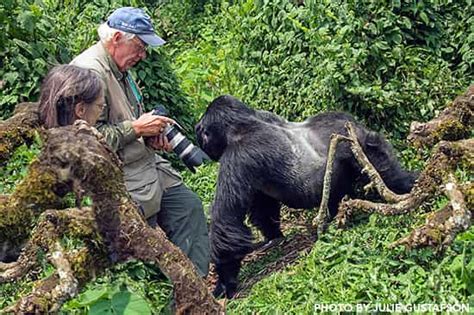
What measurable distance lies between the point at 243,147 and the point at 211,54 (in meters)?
4.97

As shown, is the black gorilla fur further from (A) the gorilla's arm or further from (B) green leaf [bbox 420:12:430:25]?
(B) green leaf [bbox 420:12:430:25]

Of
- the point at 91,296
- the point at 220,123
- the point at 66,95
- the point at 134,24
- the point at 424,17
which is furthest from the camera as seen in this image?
the point at 424,17

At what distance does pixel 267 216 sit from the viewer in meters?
5.19

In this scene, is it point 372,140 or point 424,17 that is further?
point 424,17

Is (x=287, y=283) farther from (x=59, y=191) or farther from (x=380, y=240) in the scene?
(x=59, y=191)

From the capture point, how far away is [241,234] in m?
4.66

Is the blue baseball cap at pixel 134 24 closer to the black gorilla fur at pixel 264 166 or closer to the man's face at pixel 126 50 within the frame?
the man's face at pixel 126 50

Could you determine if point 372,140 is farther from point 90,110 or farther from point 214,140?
point 90,110

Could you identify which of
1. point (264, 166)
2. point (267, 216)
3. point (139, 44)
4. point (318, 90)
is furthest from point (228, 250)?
point (318, 90)

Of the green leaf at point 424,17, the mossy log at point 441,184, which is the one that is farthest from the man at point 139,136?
the green leaf at point 424,17

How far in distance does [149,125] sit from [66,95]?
0.54m

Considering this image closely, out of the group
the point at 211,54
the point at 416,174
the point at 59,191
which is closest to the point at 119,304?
the point at 59,191

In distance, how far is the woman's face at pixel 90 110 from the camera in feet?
11.9

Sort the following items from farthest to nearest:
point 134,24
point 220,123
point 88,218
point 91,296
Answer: point 220,123
point 134,24
point 91,296
point 88,218
